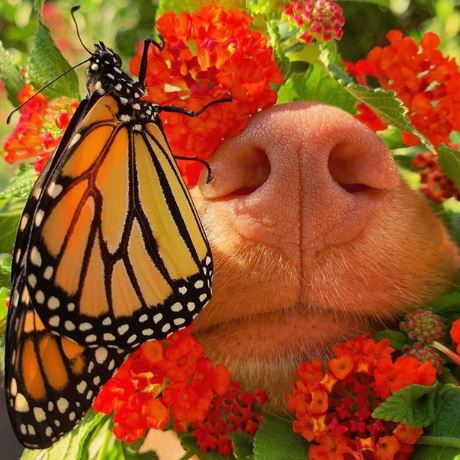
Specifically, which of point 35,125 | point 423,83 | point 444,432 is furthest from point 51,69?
point 444,432

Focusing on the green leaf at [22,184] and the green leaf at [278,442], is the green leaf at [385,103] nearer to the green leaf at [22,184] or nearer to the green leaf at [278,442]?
the green leaf at [278,442]

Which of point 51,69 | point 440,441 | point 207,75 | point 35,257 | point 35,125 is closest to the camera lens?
point 35,257

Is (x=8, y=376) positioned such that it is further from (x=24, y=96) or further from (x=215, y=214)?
(x=24, y=96)

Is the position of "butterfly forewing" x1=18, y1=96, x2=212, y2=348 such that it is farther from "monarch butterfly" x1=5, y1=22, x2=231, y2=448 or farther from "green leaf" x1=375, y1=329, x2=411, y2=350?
"green leaf" x1=375, y1=329, x2=411, y2=350

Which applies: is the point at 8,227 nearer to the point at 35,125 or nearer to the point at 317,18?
the point at 35,125

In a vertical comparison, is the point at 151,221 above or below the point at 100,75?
below

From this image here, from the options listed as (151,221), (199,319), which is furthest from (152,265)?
(199,319)

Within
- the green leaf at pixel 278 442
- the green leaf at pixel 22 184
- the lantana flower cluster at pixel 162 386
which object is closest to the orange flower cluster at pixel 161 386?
the lantana flower cluster at pixel 162 386

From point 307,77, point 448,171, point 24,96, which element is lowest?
point 448,171
